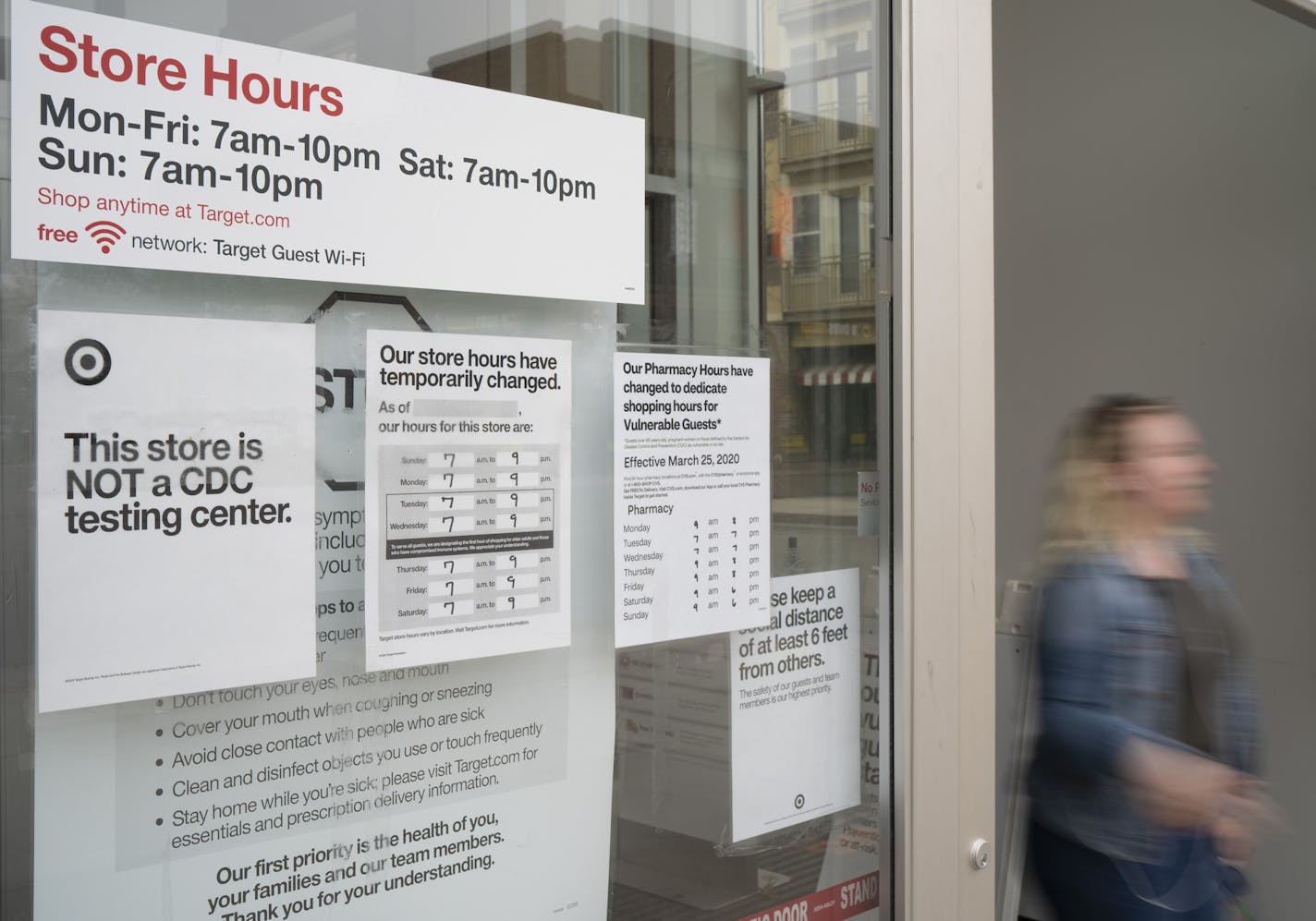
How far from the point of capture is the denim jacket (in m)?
2.41

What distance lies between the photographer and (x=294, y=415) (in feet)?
4.60

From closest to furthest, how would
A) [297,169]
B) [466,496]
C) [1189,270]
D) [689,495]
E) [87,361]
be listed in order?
[87,361] → [297,169] → [466,496] → [689,495] → [1189,270]

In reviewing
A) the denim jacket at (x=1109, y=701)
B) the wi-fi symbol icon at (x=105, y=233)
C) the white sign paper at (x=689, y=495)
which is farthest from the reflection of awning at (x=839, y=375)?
the wi-fi symbol icon at (x=105, y=233)

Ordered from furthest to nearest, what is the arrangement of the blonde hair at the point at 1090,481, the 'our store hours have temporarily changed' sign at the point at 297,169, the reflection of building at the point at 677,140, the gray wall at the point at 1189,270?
the gray wall at the point at 1189,270, the blonde hair at the point at 1090,481, the reflection of building at the point at 677,140, the 'our store hours have temporarily changed' sign at the point at 297,169

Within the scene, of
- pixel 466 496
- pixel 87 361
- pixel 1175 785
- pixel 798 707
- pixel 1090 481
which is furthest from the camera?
pixel 1090 481

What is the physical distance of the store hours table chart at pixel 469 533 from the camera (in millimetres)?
1478

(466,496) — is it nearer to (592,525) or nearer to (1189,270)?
(592,525)

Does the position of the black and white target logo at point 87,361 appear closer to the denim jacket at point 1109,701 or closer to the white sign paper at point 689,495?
the white sign paper at point 689,495

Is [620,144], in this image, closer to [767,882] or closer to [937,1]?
[937,1]

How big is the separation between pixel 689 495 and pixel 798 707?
1.59 ft

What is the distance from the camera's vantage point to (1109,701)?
2.42 metres

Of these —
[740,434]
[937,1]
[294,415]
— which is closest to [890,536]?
[740,434]

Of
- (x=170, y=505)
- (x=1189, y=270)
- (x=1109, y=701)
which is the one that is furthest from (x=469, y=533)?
(x=1189, y=270)

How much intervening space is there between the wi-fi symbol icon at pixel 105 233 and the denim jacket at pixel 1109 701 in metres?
1.98
